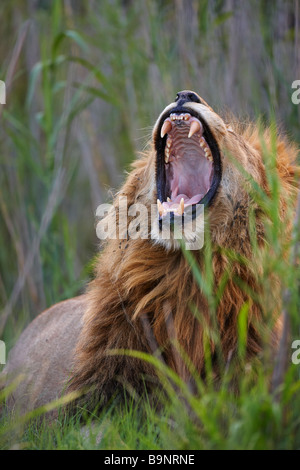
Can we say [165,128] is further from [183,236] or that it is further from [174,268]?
[174,268]

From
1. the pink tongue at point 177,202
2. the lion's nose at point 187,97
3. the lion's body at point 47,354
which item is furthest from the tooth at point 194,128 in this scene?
the lion's body at point 47,354

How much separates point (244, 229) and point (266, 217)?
113 millimetres

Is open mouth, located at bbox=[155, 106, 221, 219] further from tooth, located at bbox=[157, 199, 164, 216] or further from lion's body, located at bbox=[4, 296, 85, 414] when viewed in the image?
lion's body, located at bbox=[4, 296, 85, 414]

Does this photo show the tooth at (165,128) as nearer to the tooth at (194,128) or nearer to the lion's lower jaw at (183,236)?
the tooth at (194,128)

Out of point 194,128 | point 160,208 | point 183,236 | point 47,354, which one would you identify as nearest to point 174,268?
point 183,236

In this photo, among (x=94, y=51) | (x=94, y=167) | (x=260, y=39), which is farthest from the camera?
(x=94, y=51)

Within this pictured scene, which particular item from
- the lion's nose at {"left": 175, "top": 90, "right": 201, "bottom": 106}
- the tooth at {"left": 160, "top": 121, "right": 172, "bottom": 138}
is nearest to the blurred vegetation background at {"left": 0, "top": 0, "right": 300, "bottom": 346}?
the tooth at {"left": 160, "top": 121, "right": 172, "bottom": 138}

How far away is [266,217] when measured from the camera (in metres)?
2.92

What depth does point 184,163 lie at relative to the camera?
3.47 m

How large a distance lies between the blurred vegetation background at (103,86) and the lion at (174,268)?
2.53 feet

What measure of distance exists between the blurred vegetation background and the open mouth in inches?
21.0

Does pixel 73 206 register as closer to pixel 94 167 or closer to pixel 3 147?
pixel 94 167

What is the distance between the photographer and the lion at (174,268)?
2818 millimetres

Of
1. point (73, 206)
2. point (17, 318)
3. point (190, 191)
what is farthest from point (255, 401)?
point (73, 206)
